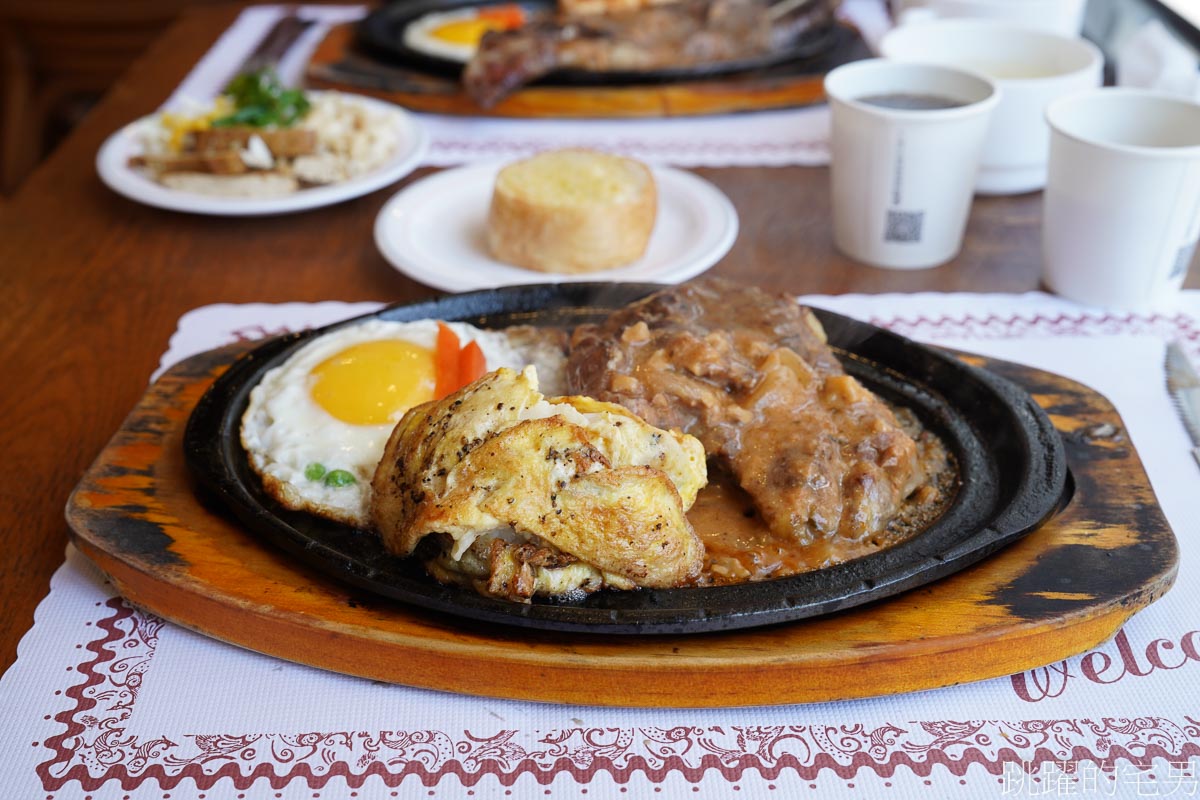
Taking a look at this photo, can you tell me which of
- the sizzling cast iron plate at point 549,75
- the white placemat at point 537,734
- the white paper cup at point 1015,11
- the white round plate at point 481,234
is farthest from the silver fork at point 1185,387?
the sizzling cast iron plate at point 549,75

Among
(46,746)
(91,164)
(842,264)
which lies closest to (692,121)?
(842,264)

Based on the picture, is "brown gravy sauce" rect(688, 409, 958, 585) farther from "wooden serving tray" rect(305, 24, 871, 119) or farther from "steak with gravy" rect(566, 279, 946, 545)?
"wooden serving tray" rect(305, 24, 871, 119)

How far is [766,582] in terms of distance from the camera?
1909 millimetres

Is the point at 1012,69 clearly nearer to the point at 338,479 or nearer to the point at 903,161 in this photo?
the point at 903,161

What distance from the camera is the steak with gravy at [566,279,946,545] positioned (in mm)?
2133

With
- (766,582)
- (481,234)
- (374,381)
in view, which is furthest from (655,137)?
(766,582)

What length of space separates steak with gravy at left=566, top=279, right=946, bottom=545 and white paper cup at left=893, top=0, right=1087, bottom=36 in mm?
2369

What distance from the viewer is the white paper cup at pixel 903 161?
3275 mm

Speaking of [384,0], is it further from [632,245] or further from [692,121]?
[632,245]

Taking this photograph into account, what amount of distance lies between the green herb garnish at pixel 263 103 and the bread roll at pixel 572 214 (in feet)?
3.78

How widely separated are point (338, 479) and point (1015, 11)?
3424 millimetres

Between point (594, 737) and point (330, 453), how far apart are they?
2.77ft

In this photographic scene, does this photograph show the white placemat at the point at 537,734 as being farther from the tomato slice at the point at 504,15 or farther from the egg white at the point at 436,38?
the tomato slice at the point at 504,15

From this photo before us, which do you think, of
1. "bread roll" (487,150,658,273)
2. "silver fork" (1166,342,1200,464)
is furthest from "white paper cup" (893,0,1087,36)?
"silver fork" (1166,342,1200,464)
